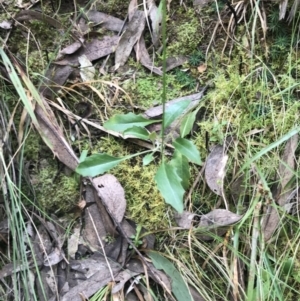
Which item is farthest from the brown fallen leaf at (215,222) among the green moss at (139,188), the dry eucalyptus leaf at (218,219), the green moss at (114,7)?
the green moss at (114,7)

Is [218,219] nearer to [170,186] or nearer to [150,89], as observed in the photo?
[170,186]

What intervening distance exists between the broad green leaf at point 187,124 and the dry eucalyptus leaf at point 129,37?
0.98ft

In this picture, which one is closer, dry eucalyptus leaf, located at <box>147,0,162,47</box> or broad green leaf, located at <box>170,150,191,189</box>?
broad green leaf, located at <box>170,150,191,189</box>

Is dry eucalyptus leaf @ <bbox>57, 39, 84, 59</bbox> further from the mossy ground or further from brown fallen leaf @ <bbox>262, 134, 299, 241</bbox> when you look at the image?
brown fallen leaf @ <bbox>262, 134, 299, 241</bbox>

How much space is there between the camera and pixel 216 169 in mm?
1300

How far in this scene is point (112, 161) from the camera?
121 centimetres

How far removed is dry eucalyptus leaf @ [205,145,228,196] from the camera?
50.5 inches

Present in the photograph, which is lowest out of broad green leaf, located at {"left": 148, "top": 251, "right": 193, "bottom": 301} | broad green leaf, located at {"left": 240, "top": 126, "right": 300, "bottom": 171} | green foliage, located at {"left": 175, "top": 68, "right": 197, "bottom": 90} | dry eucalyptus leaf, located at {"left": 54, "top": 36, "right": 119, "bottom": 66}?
broad green leaf, located at {"left": 148, "top": 251, "right": 193, "bottom": 301}

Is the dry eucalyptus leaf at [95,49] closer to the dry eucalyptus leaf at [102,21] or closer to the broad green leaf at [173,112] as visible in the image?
the dry eucalyptus leaf at [102,21]

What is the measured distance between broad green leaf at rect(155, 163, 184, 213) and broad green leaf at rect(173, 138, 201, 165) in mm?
51

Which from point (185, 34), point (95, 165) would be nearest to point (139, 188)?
point (95, 165)

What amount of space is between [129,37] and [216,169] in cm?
51

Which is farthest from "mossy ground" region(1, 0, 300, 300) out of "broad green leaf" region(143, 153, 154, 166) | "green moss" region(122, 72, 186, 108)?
"broad green leaf" region(143, 153, 154, 166)

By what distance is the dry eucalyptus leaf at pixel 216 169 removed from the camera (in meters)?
1.28
